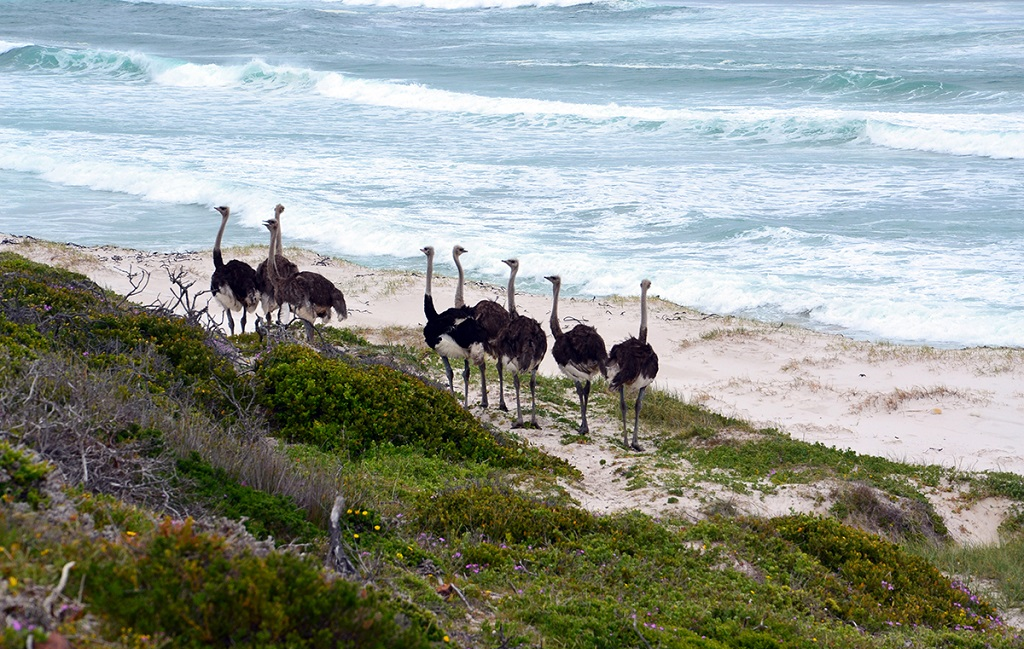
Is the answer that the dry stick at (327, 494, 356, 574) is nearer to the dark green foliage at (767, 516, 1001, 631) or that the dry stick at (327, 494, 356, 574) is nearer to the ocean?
the dark green foliage at (767, 516, 1001, 631)

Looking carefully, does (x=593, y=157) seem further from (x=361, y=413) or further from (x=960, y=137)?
(x=361, y=413)

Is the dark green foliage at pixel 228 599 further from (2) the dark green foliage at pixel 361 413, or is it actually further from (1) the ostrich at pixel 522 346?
(1) the ostrich at pixel 522 346

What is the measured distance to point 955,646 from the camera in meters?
7.30

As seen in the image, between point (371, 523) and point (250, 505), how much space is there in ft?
2.86

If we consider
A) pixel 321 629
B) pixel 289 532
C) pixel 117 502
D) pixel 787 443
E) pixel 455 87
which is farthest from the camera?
pixel 455 87

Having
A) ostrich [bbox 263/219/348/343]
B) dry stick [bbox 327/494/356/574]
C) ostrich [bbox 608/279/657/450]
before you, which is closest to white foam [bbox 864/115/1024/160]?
ostrich [bbox 608/279/657/450]

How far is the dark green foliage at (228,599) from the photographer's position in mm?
4500

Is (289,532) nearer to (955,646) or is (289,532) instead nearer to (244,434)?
(244,434)

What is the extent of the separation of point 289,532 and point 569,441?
19.8ft

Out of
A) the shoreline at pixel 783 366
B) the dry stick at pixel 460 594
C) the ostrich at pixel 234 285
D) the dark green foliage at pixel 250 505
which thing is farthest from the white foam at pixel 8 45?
the dry stick at pixel 460 594

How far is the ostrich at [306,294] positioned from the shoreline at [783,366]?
2.37 m

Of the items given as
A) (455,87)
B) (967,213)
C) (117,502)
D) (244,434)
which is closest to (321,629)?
(117,502)

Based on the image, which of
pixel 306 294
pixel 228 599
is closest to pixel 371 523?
pixel 228 599

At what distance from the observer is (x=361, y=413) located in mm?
10547
